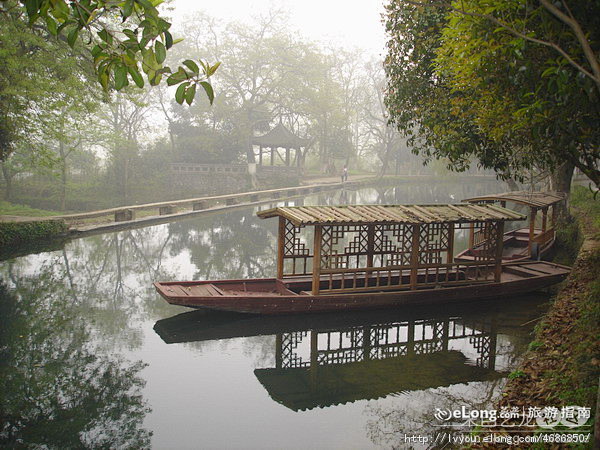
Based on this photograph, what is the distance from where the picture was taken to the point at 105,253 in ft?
49.2

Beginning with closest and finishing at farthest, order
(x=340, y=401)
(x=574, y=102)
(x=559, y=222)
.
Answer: (x=574, y=102), (x=340, y=401), (x=559, y=222)

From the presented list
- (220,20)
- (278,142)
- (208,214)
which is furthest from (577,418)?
(220,20)

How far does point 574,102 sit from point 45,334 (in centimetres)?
850

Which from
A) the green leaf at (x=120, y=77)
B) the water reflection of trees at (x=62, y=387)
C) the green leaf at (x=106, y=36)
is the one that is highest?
the green leaf at (x=106, y=36)

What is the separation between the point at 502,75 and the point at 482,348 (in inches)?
178

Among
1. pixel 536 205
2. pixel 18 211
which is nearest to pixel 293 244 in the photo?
pixel 536 205

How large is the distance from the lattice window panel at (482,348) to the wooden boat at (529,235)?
338 centimetres

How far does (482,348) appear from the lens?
8.27 metres

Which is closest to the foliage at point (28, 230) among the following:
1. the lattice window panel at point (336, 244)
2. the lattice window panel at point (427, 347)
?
the lattice window panel at point (336, 244)

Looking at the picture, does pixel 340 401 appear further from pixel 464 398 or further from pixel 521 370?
pixel 521 370

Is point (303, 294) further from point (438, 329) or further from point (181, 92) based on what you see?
point (181, 92)

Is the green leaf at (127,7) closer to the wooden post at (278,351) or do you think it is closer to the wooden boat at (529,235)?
the wooden post at (278,351)

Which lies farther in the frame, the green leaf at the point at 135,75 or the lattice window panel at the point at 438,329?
the lattice window panel at the point at 438,329

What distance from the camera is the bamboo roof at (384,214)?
9000mm
